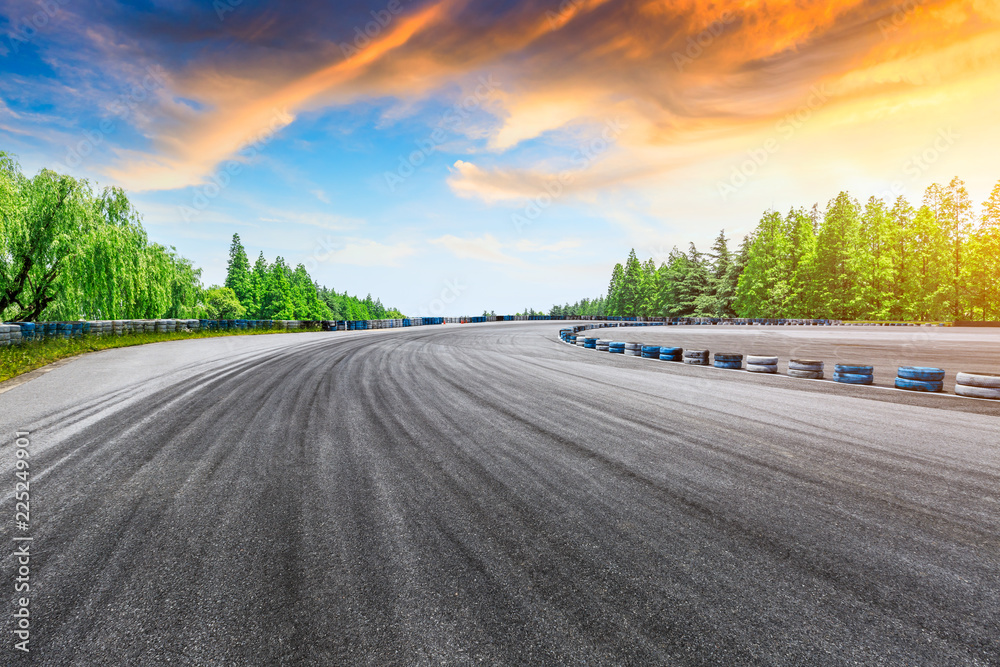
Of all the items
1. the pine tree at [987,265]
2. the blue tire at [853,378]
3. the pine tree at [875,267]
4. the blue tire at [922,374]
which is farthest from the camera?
the pine tree at [875,267]

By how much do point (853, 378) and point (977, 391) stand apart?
2.01 m

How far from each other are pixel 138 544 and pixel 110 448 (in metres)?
2.94


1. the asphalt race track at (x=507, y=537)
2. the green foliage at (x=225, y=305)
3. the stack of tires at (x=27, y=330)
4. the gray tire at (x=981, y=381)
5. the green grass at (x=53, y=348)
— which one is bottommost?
the asphalt race track at (x=507, y=537)

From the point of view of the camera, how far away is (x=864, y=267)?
56000 mm

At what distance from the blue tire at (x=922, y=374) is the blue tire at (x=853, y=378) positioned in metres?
0.58

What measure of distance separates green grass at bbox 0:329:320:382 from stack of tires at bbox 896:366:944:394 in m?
21.3

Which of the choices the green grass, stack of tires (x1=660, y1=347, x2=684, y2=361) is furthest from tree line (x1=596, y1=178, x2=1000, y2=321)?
the green grass

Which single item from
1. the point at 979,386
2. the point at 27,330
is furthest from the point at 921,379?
the point at 27,330

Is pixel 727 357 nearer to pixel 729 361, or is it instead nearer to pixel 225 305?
pixel 729 361

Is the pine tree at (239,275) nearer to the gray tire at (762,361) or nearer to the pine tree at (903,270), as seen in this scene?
the gray tire at (762,361)

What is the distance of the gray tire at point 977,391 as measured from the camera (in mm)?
8289

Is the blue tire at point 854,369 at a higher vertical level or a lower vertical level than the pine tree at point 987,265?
lower

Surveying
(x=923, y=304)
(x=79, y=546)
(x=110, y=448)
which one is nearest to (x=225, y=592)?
(x=79, y=546)

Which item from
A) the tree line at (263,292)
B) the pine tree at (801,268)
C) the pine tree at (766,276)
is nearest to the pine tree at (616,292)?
the pine tree at (766,276)
